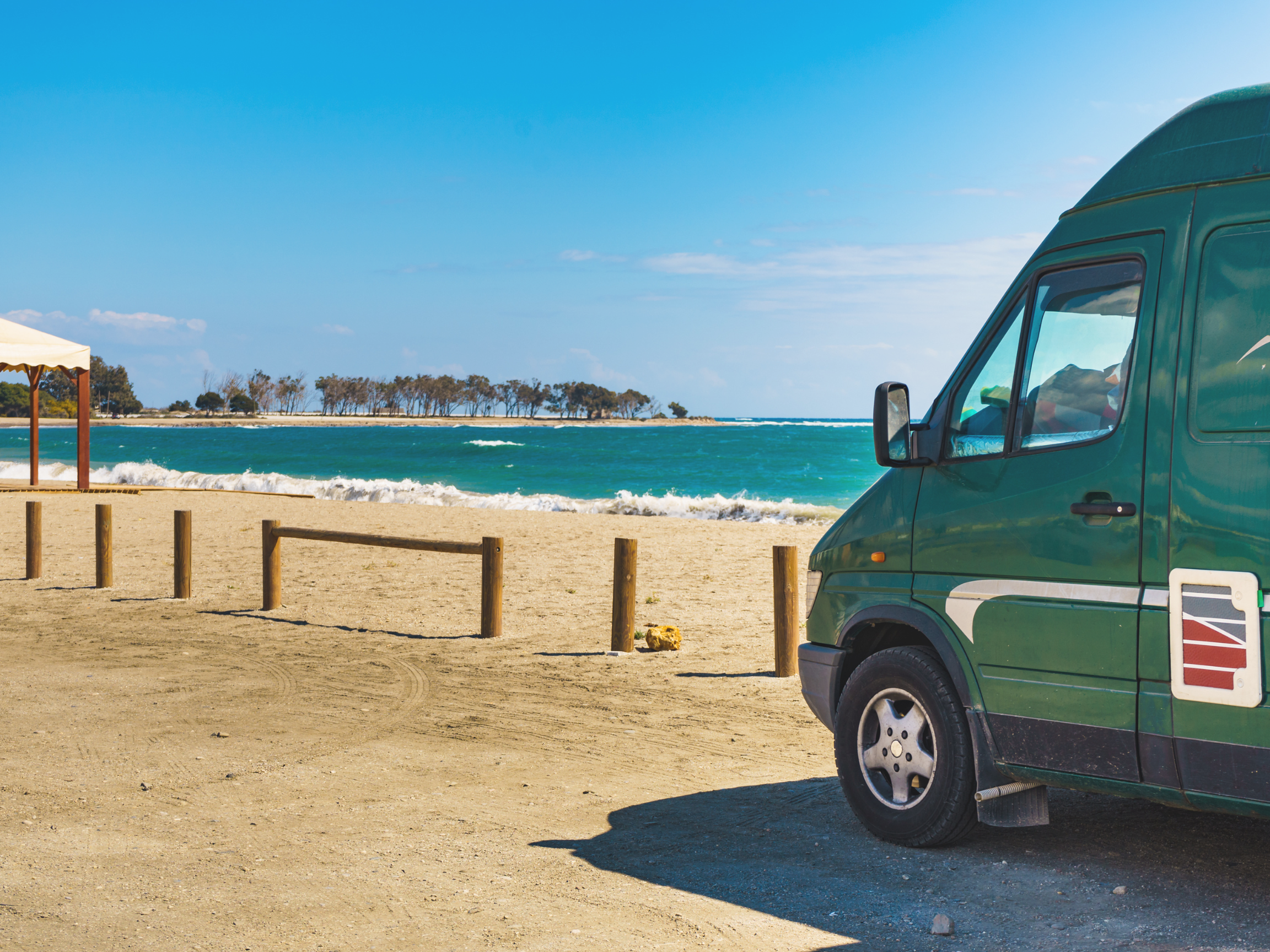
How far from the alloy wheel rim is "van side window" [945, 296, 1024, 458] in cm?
108

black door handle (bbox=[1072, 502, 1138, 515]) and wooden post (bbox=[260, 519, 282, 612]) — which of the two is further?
wooden post (bbox=[260, 519, 282, 612])

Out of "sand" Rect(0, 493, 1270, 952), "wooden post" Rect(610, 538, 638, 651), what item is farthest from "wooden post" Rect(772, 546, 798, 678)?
"wooden post" Rect(610, 538, 638, 651)

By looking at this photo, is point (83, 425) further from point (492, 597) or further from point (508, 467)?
point (508, 467)

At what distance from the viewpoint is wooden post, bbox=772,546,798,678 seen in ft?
27.7

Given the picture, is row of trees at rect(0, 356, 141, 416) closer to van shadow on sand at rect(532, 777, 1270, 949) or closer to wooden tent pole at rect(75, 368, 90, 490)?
wooden tent pole at rect(75, 368, 90, 490)

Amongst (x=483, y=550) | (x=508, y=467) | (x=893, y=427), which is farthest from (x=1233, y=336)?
(x=508, y=467)

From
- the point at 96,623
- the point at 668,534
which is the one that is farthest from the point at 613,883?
the point at 668,534

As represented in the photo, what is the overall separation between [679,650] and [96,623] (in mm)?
5457

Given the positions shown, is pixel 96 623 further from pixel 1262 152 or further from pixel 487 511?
pixel 487 511

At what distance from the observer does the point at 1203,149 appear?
3984 mm

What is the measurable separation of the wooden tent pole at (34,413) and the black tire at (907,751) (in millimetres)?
21918

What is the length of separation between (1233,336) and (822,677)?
226 cm

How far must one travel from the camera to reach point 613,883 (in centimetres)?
432

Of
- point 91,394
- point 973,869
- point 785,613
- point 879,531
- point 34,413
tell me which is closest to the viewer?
point 973,869
